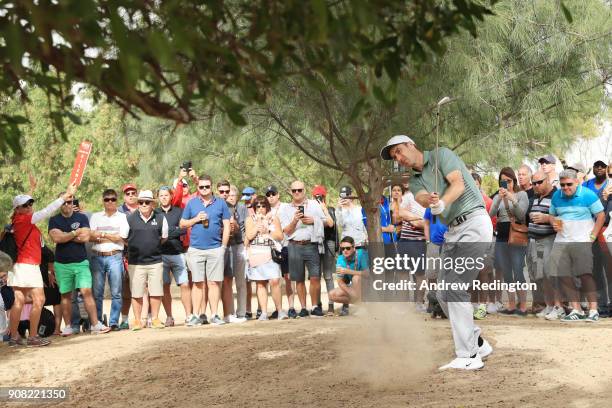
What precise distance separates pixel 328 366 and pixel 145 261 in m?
4.09

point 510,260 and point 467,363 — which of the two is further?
point 510,260

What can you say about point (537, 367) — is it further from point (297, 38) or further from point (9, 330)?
point (9, 330)

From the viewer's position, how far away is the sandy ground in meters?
7.27

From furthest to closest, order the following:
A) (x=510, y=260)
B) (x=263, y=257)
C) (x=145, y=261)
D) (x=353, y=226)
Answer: (x=353, y=226) → (x=263, y=257) → (x=510, y=260) → (x=145, y=261)

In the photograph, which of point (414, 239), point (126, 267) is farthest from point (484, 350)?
point (126, 267)

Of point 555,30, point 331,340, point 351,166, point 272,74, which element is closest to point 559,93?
point 555,30

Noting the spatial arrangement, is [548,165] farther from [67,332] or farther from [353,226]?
[67,332]

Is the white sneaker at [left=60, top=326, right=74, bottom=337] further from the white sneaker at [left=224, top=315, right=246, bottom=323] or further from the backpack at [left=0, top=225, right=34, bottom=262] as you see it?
the white sneaker at [left=224, top=315, right=246, bottom=323]

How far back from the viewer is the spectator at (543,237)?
1166 cm

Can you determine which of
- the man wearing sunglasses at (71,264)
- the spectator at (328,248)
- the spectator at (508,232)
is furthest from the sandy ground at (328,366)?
the spectator at (328,248)

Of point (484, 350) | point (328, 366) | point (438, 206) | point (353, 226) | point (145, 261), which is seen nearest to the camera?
point (438, 206)

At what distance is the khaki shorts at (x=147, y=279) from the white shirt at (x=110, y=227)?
38 centimetres

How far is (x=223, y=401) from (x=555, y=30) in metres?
9.14

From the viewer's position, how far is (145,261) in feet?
39.2
